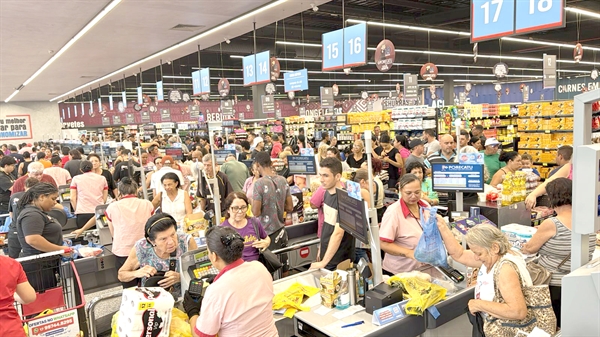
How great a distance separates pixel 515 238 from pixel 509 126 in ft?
38.8

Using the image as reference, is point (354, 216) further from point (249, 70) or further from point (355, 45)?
point (249, 70)

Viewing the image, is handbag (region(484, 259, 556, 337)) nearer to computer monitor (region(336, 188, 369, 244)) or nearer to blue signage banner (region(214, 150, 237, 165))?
computer monitor (region(336, 188, 369, 244))

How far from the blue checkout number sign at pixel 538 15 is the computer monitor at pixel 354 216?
3.67m

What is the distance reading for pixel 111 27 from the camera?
953cm

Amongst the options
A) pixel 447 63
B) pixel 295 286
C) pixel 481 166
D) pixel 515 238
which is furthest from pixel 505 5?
pixel 447 63

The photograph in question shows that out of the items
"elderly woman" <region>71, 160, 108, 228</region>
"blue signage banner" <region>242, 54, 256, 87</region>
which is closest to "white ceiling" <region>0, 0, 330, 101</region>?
"blue signage banner" <region>242, 54, 256, 87</region>

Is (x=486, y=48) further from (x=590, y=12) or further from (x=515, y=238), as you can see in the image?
(x=515, y=238)

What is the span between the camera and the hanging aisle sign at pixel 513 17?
17.2ft

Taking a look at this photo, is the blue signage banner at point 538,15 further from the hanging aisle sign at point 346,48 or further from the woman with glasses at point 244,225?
the woman with glasses at point 244,225

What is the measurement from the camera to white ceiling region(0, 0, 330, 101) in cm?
788

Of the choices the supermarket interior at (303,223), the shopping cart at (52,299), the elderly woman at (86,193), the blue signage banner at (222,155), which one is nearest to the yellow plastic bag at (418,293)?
the supermarket interior at (303,223)

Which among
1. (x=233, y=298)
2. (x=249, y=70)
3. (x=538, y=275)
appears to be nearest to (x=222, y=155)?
(x=249, y=70)

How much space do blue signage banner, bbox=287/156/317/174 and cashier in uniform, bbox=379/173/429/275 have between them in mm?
3473

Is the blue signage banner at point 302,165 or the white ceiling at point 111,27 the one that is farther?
the white ceiling at point 111,27
